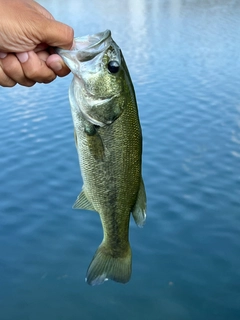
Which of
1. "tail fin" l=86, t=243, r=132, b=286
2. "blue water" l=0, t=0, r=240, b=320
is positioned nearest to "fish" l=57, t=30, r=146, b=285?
"tail fin" l=86, t=243, r=132, b=286

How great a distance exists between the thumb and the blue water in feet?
12.9

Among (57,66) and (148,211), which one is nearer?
(57,66)

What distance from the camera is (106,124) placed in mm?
2299

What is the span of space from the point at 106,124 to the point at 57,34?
451 mm

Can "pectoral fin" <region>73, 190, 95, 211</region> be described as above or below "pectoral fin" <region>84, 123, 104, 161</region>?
below

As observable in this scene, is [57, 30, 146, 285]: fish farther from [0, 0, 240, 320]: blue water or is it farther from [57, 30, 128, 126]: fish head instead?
[0, 0, 240, 320]: blue water

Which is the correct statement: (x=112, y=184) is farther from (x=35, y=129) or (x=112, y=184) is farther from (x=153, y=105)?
(x=153, y=105)

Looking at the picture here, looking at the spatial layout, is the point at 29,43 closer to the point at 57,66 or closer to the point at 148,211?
the point at 57,66

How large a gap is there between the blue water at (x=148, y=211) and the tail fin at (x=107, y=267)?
2.99 meters

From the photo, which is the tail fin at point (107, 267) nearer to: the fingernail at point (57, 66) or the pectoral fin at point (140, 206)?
the pectoral fin at point (140, 206)

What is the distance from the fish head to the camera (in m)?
2.21

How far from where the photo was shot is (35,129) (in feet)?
33.7

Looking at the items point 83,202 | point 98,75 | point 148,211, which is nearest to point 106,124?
point 98,75

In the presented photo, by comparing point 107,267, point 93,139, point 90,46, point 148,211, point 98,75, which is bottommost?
point 148,211
